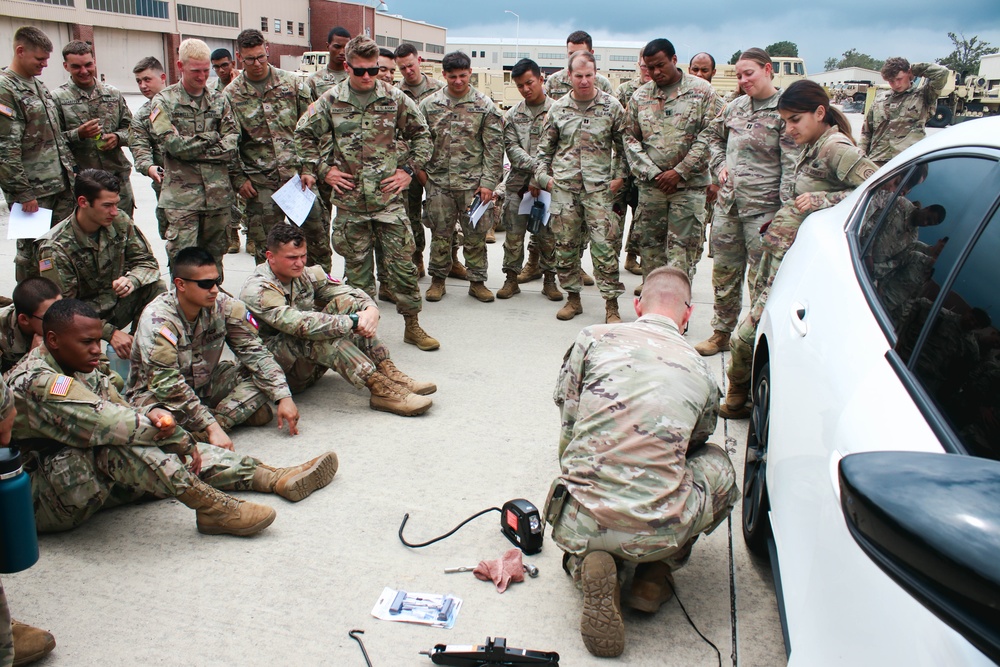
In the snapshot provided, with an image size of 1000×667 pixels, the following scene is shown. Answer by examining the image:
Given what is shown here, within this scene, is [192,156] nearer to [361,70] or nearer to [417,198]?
[361,70]

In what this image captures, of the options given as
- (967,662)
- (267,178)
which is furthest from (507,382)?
(967,662)

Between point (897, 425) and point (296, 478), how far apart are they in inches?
103

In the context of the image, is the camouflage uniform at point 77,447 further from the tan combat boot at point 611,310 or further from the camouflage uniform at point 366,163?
the tan combat boot at point 611,310

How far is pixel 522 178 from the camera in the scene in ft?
23.4

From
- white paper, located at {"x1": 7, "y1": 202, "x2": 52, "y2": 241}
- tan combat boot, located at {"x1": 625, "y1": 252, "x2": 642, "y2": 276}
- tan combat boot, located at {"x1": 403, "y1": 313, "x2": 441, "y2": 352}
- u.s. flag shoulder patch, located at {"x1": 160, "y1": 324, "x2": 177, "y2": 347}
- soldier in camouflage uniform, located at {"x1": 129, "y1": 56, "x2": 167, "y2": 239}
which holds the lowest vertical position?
tan combat boot, located at {"x1": 403, "y1": 313, "x2": 441, "y2": 352}

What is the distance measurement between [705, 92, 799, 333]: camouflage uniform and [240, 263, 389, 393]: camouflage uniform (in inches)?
93.5

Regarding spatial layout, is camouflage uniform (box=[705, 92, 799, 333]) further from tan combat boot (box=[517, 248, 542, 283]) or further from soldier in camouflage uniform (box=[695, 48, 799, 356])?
tan combat boot (box=[517, 248, 542, 283])

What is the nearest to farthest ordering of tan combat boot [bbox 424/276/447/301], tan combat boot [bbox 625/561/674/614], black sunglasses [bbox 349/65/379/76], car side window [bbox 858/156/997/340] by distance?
car side window [bbox 858/156/997/340]
tan combat boot [bbox 625/561/674/614]
black sunglasses [bbox 349/65/379/76]
tan combat boot [bbox 424/276/447/301]

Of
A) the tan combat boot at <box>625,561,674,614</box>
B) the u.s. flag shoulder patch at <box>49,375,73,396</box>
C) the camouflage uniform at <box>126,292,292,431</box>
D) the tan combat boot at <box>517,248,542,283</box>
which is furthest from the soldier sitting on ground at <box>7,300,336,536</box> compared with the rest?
the tan combat boot at <box>517,248,542,283</box>

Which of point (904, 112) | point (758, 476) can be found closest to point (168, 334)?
point (758, 476)

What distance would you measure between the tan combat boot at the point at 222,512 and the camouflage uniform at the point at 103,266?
168 centimetres

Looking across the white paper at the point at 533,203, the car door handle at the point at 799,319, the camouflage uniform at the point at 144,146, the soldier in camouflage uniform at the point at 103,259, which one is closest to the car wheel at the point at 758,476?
the car door handle at the point at 799,319

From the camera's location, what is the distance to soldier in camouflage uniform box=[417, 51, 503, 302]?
21.6 feet

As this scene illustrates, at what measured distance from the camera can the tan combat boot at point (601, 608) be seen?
2490 mm
